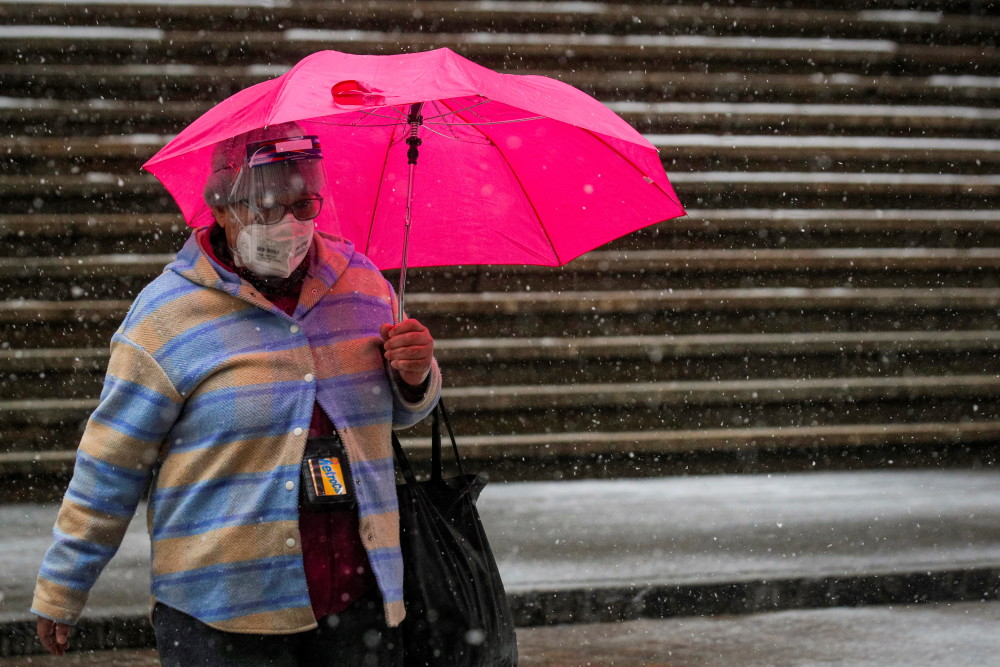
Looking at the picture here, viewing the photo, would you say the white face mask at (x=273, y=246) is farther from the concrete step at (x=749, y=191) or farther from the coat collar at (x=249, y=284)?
the concrete step at (x=749, y=191)

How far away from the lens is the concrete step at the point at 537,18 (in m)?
5.98

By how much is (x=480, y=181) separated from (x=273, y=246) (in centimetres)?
74

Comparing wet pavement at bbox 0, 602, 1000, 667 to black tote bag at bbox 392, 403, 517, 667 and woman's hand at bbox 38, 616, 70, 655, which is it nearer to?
black tote bag at bbox 392, 403, 517, 667

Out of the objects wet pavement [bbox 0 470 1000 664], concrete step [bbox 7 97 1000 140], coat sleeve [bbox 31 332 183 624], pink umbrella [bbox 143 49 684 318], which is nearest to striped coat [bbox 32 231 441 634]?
coat sleeve [bbox 31 332 183 624]

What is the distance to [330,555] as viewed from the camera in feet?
6.93

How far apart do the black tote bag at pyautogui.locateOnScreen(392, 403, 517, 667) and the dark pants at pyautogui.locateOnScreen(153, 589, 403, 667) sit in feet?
0.27

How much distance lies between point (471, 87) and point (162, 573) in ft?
3.66

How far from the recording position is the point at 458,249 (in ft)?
9.02

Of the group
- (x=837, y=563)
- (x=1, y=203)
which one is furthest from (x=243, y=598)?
(x=1, y=203)

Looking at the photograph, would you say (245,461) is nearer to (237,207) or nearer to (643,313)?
(237,207)

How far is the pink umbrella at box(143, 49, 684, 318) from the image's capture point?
247 cm

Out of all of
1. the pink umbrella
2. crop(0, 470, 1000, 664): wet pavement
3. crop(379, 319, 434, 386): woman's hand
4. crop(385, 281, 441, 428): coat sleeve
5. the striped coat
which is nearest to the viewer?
the striped coat

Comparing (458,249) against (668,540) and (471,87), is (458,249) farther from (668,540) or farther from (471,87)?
(668,540)

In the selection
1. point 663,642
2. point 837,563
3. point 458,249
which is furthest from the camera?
point 837,563
